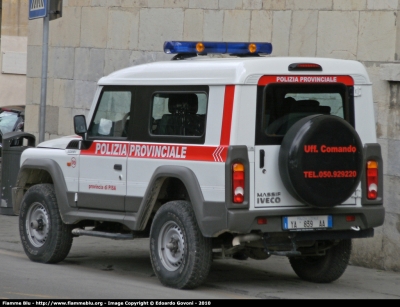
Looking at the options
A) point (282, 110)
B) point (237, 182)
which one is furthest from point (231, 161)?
point (282, 110)

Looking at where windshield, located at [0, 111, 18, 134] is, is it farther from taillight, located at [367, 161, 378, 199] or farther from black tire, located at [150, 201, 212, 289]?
taillight, located at [367, 161, 378, 199]

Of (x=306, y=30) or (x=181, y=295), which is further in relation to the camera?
(x=306, y=30)

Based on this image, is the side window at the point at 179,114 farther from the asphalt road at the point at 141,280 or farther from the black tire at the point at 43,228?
the black tire at the point at 43,228

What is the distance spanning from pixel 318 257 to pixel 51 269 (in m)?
2.82

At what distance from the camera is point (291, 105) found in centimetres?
870

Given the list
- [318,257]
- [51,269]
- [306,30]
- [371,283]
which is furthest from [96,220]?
[306,30]

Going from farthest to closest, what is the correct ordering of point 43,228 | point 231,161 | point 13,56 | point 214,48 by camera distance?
point 13,56, point 43,228, point 214,48, point 231,161

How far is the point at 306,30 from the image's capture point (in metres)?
11.7

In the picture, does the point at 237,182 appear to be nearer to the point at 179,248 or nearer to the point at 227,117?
the point at 227,117

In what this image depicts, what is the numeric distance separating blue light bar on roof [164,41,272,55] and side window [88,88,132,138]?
2.12 ft

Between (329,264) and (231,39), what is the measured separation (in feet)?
14.2

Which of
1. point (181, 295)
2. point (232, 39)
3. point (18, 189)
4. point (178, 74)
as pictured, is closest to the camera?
point (181, 295)

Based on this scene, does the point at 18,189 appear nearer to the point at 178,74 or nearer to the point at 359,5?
the point at 178,74

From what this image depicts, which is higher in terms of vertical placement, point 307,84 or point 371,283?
point 307,84
